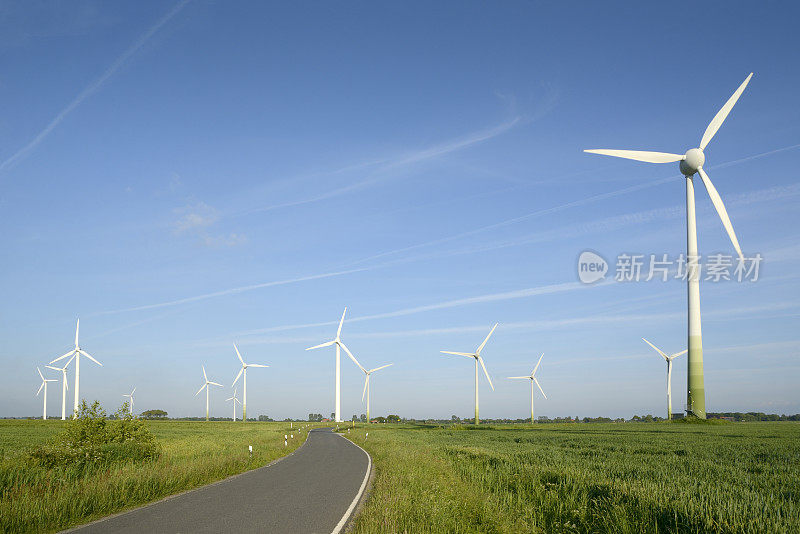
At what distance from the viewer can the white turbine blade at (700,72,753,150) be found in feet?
202

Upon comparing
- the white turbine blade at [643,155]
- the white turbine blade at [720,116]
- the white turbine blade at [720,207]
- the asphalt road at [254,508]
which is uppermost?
the white turbine blade at [720,116]

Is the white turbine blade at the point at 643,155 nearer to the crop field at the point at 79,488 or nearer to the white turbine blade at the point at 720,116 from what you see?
the white turbine blade at the point at 720,116

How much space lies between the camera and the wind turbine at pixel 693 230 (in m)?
62.7

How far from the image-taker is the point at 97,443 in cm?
2238

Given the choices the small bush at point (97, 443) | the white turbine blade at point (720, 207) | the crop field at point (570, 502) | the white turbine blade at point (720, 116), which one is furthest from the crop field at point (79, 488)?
the white turbine blade at point (720, 116)

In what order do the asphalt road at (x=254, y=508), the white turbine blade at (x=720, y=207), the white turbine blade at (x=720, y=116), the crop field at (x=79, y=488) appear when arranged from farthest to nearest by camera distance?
the white turbine blade at (x=720, y=116), the white turbine blade at (x=720, y=207), the crop field at (x=79, y=488), the asphalt road at (x=254, y=508)

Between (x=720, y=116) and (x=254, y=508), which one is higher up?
(x=720, y=116)

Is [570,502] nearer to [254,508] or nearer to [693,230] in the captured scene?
[254,508]

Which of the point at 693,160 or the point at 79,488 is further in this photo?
the point at 693,160

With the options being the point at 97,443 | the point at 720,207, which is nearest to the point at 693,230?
the point at 720,207

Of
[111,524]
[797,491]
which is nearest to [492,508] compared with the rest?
[111,524]

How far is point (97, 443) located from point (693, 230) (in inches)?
2469

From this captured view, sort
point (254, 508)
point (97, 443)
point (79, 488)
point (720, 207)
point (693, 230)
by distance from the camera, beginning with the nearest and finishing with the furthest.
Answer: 1. point (254, 508)
2. point (79, 488)
3. point (97, 443)
4. point (720, 207)
5. point (693, 230)

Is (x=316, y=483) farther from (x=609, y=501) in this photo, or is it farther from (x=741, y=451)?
(x=741, y=451)
